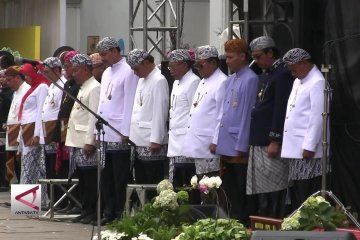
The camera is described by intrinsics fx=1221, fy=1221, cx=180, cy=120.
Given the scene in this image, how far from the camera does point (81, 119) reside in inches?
575

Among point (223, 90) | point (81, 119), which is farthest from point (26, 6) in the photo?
point (223, 90)

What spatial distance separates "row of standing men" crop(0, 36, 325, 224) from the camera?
38.3 ft

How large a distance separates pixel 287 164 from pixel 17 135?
6.79 meters

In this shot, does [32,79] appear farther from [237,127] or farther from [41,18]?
[41,18]

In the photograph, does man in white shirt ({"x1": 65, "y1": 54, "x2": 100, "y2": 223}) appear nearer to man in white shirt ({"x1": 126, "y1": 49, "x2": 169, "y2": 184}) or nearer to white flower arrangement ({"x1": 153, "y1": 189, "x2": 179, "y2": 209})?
man in white shirt ({"x1": 126, "y1": 49, "x2": 169, "y2": 184})

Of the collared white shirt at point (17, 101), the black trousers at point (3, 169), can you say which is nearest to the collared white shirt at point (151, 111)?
the collared white shirt at point (17, 101)

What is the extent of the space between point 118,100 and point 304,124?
3059 millimetres

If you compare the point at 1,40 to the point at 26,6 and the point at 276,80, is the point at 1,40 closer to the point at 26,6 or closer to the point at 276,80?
the point at 26,6

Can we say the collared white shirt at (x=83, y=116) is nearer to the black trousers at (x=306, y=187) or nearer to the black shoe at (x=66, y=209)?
the black shoe at (x=66, y=209)

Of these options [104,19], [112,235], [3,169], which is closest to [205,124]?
[112,235]

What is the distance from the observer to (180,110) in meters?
13.2

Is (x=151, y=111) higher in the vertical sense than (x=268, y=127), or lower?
higher

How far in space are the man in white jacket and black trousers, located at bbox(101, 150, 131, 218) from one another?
2835 millimetres

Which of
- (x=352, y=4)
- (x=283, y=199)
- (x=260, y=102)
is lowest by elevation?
(x=283, y=199)
